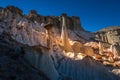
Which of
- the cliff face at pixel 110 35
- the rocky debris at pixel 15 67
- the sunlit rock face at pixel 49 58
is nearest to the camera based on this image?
the rocky debris at pixel 15 67

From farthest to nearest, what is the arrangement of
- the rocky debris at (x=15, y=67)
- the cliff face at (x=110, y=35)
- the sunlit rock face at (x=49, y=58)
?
the cliff face at (x=110, y=35) → the sunlit rock face at (x=49, y=58) → the rocky debris at (x=15, y=67)

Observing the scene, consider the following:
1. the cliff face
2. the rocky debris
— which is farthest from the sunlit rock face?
the cliff face

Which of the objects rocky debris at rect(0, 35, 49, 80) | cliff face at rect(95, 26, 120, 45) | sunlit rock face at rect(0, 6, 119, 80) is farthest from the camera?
cliff face at rect(95, 26, 120, 45)

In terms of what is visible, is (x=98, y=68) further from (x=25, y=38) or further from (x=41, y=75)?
(x=25, y=38)

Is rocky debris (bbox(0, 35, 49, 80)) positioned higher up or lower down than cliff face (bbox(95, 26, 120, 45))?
lower down

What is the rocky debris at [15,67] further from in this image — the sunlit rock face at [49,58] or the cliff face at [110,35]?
the cliff face at [110,35]

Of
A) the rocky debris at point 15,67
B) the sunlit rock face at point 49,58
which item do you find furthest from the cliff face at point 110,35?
the rocky debris at point 15,67

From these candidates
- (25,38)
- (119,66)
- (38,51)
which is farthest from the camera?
(25,38)

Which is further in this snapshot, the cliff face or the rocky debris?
the cliff face

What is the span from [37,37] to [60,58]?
41.4 ft

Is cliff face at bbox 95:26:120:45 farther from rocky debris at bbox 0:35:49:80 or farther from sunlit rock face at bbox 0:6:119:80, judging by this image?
rocky debris at bbox 0:35:49:80

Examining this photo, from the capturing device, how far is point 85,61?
25594mm

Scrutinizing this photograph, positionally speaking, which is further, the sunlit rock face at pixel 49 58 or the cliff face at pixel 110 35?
the cliff face at pixel 110 35

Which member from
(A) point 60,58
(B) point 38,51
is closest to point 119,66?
(A) point 60,58
